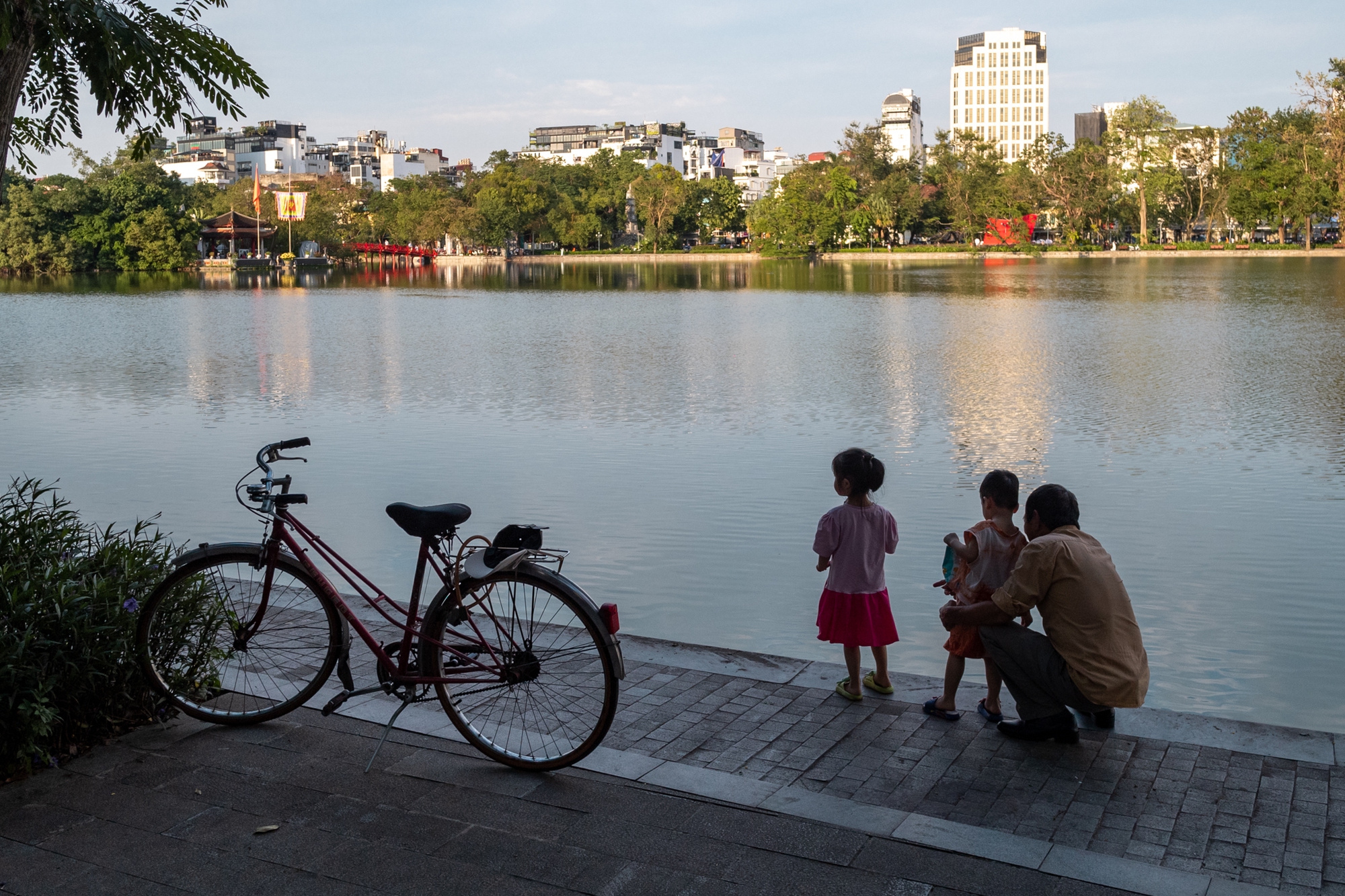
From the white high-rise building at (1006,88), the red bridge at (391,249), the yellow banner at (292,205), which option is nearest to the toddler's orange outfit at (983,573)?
the yellow banner at (292,205)

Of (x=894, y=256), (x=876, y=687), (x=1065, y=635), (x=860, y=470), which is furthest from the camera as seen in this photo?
(x=894, y=256)

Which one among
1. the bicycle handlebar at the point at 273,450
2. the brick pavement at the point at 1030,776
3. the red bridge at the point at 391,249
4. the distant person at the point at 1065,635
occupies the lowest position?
the brick pavement at the point at 1030,776

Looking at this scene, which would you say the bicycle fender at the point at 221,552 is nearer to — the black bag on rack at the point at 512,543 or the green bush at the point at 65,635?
the green bush at the point at 65,635

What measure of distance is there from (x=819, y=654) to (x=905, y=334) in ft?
60.5

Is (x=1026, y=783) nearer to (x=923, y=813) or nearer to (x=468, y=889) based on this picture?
(x=923, y=813)

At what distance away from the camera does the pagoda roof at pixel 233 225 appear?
7775cm

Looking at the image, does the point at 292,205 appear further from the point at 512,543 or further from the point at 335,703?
the point at 512,543

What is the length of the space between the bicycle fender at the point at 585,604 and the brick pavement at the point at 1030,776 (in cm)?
46

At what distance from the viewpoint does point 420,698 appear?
3.82 metres

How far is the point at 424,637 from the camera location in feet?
12.2

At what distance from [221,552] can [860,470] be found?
7.37 ft

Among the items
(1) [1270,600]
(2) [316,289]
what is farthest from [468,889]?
(2) [316,289]

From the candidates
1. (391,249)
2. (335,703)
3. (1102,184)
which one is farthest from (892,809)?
(391,249)

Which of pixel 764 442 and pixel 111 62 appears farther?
pixel 764 442
